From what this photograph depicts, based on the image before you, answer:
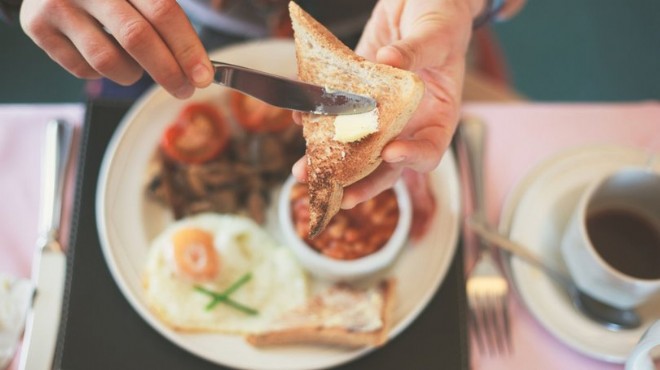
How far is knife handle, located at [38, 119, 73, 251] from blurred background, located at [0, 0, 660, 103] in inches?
51.5

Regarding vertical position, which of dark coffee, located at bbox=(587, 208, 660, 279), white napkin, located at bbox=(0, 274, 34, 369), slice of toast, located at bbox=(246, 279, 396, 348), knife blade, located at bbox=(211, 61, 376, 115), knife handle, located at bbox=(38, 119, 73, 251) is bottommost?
white napkin, located at bbox=(0, 274, 34, 369)

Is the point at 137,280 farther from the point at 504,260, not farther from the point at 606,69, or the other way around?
the point at 606,69

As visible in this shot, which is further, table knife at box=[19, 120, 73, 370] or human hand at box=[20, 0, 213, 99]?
table knife at box=[19, 120, 73, 370]

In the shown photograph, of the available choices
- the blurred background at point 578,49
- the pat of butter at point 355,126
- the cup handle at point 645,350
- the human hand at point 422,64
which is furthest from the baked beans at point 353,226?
the blurred background at point 578,49

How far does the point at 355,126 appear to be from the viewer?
97 centimetres

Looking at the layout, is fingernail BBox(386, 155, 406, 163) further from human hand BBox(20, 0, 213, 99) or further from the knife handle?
the knife handle

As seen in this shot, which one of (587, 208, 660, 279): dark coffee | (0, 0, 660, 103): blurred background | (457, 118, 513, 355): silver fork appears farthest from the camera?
(0, 0, 660, 103): blurred background

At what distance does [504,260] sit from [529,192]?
7.2 inches

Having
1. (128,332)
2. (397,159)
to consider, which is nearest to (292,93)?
(397,159)

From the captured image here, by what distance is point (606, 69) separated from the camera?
271 cm

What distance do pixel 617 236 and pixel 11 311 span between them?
129 cm

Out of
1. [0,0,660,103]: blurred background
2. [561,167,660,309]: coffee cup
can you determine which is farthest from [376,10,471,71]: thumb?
[0,0,660,103]: blurred background

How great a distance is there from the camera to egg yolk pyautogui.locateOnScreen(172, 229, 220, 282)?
4.30ft

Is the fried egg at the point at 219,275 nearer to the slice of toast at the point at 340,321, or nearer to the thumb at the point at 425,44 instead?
the slice of toast at the point at 340,321
